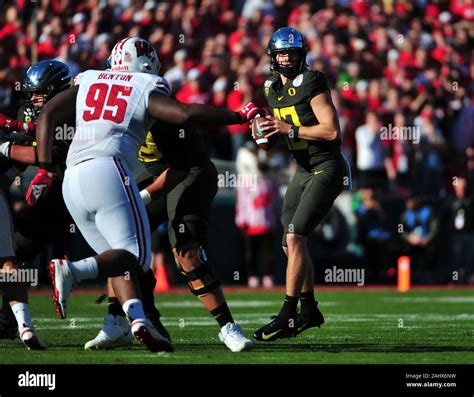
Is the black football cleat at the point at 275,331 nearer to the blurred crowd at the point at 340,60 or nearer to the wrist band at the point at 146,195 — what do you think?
the wrist band at the point at 146,195

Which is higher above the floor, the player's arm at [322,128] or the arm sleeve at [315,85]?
the arm sleeve at [315,85]

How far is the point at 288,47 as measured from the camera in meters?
8.20

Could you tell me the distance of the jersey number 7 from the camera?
21.8 ft

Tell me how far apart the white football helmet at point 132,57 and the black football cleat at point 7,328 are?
7.09 ft

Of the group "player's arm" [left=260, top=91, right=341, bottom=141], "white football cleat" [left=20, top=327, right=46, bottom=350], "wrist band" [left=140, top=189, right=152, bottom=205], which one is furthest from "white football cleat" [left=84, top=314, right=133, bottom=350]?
"player's arm" [left=260, top=91, right=341, bottom=141]

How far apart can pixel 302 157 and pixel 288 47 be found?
0.78m

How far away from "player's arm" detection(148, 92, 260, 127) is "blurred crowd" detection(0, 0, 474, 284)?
8031 mm

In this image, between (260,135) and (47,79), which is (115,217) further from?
(47,79)

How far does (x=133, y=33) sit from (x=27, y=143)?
8.16m

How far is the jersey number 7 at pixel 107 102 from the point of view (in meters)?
6.64

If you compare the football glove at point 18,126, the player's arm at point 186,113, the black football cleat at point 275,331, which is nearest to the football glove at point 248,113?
the player's arm at point 186,113

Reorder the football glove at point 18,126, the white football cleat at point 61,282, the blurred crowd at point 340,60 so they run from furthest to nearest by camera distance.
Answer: the blurred crowd at point 340,60, the football glove at point 18,126, the white football cleat at point 61,282

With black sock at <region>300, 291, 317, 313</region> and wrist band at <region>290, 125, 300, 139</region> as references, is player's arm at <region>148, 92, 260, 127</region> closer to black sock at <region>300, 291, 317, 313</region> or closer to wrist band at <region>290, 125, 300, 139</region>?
wrist band at <region>290, 125, 300, 139</region>
